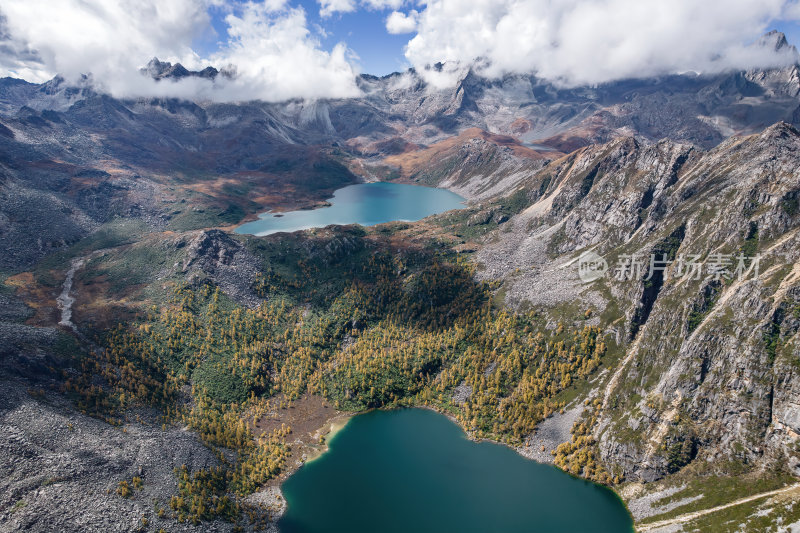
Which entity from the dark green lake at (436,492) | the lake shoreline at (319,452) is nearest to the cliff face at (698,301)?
the dark green lake at (436,492)

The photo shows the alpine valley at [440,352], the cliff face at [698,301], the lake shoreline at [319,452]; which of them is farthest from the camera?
the lake shoreline at [319,452]

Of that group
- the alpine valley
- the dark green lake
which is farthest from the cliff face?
the dark green lake

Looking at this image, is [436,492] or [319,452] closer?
[436,492]

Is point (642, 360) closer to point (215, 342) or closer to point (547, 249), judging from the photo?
point (547, 249)

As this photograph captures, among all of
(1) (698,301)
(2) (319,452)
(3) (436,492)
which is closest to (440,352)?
(3) (436,492)

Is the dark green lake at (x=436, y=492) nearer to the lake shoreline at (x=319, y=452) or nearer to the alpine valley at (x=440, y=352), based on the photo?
the lake shoreline at (x=319, y=452)

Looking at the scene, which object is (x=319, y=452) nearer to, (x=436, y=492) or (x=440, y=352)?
(x=436, y=492)

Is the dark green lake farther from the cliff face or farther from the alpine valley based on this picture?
the cliff face

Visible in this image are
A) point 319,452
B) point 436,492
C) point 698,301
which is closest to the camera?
point 436,492
